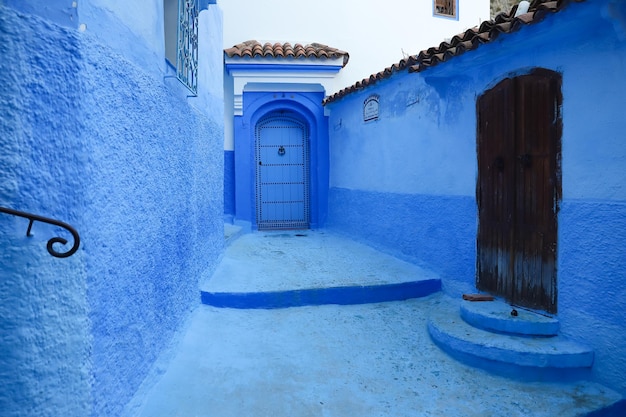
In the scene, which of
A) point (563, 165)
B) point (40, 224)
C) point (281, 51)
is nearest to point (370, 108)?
point (281, 51)

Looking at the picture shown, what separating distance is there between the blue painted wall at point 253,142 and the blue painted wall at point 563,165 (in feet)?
6.06

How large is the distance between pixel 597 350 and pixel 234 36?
9.38m

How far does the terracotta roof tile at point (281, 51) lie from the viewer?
9453mm

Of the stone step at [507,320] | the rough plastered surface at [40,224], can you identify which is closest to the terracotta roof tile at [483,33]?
the stone step at [507,320]

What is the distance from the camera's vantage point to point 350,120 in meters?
9.02

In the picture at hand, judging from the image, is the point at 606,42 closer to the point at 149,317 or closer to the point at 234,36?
the point at 149,317

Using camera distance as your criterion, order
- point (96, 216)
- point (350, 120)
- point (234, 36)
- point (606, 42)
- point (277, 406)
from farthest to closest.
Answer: point (234, 36), point (350, 120), point (606, 42), point (277, 406), point (96, 216)

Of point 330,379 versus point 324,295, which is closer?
point 330,379

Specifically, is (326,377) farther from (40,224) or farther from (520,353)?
(40,224)

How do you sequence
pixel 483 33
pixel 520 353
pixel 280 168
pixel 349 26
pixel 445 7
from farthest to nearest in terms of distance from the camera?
pixel 445 7 < pixel 349 26 < pixel 280 168 < pixel 483 33 < pixel 520 353

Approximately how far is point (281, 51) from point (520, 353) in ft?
25.5

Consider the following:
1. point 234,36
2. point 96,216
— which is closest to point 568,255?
point 96,216

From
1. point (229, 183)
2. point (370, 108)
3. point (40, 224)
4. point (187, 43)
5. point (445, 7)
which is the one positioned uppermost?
point (445, 7)

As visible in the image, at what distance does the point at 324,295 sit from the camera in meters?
5.29
